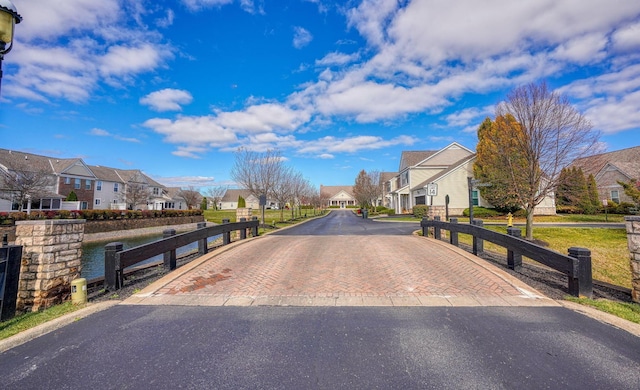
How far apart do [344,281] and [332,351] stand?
2895mm

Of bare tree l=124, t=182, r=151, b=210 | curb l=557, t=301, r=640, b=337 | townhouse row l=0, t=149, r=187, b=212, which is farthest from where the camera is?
bare tree l=124, t=182, r=151, b=210

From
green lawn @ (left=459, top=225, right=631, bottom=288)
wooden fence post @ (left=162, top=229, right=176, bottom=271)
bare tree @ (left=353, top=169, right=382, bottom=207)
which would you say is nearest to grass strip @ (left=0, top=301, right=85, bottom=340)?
wooden fence post @ (left=162, top=229, right=176, bottom=271)

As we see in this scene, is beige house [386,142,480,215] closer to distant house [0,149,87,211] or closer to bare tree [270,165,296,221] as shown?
bare tree [270,165,296,221]

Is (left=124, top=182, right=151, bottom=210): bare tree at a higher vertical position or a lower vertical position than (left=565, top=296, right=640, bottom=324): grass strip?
higher

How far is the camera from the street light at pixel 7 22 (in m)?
3.82

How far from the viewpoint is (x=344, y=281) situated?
19.8ft

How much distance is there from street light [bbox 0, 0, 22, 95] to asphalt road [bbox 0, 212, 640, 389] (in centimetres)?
408

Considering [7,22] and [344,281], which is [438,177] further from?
[7,22]

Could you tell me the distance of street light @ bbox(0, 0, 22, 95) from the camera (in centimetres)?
382

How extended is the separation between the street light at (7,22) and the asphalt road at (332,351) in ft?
13.4

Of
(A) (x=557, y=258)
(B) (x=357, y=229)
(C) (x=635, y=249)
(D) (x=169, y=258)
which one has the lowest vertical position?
(B) (x=357, y=229)

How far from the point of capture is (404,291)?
5.36 meters

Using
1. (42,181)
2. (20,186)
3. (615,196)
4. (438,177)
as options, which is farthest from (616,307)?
(42,181)

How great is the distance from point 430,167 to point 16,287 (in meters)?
35.6
